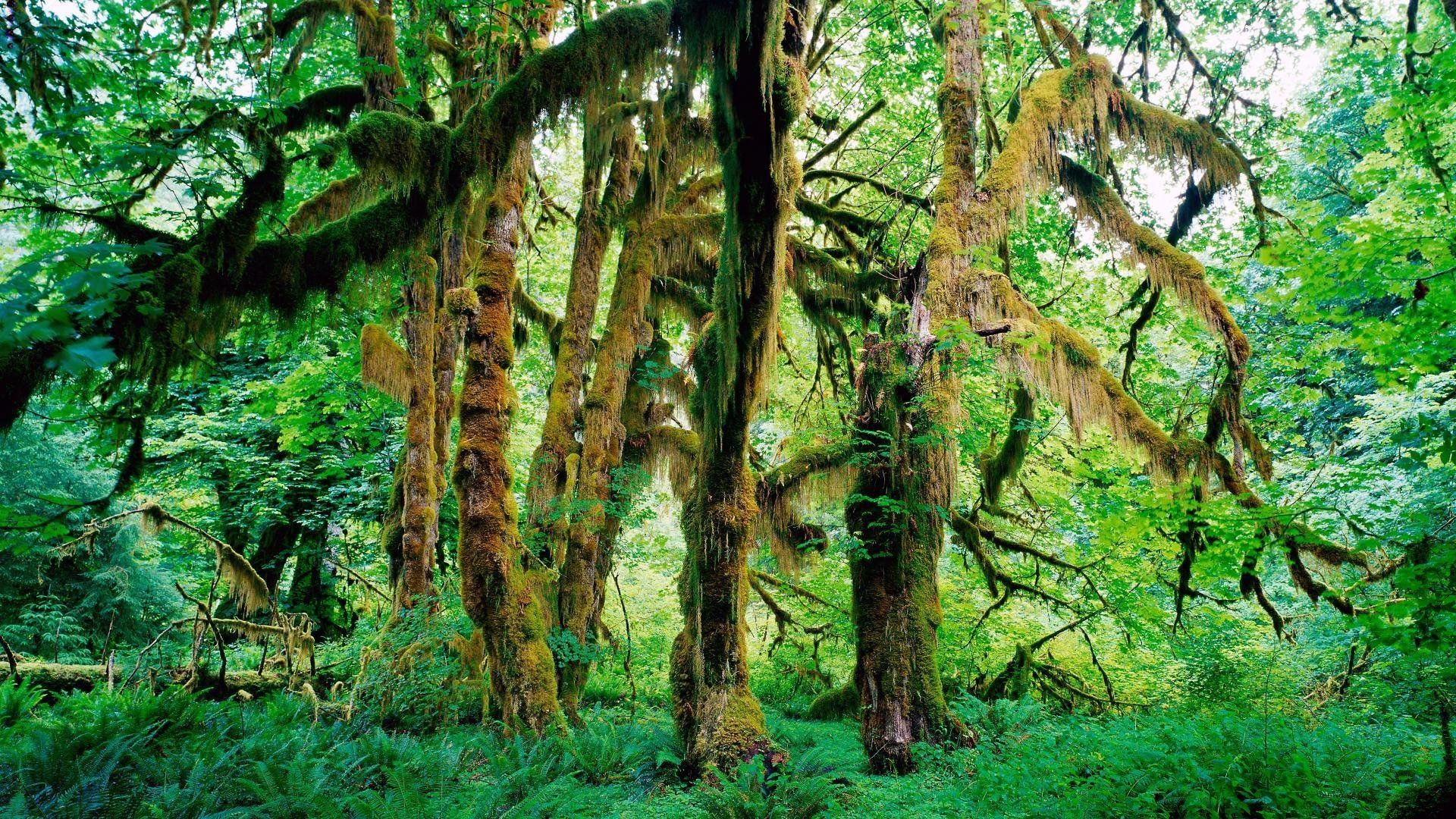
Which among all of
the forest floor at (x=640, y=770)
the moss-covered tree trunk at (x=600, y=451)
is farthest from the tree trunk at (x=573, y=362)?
the forest floor at (x=640, y=770)

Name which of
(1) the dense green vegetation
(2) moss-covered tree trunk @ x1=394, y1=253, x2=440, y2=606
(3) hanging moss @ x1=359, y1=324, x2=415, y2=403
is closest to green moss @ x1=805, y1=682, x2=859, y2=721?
(1) the dense green vegetation

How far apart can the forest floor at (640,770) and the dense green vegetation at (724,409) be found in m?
0.05

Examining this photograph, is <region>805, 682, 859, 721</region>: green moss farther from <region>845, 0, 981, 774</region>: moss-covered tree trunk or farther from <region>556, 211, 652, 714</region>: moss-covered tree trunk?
<region>556, 211, 652, 714</region>: moss-covered tree trunk

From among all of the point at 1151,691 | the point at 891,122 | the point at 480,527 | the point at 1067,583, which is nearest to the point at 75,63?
the point at 480,527

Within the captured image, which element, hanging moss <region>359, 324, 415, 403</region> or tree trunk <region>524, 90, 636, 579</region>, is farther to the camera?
hanging moss <region>359, 324, 415, 403</region>

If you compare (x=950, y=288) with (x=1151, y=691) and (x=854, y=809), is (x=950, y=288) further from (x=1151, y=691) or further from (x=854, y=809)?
(x=1151, y=691)

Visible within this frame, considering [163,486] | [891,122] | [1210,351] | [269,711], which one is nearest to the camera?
[269,711]

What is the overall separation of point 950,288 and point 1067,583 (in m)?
4.96

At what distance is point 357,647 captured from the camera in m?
8.85

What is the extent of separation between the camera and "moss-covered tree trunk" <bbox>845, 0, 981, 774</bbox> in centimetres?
659

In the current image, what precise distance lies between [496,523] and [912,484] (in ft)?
12.8

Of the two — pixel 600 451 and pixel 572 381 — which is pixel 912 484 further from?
pixel 572 381

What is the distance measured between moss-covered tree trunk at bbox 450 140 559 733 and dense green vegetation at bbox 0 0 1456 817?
0.14ft

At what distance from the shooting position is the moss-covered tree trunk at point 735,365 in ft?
13.2
